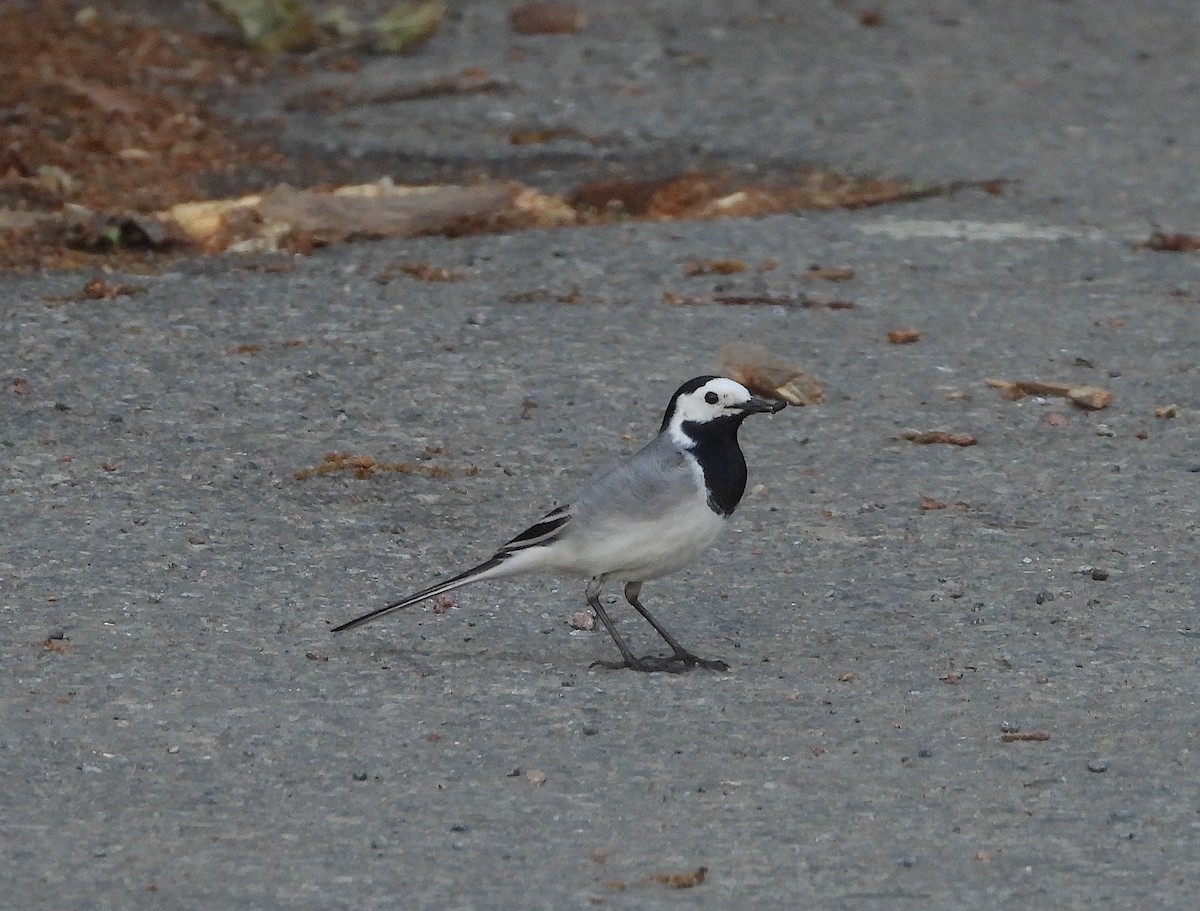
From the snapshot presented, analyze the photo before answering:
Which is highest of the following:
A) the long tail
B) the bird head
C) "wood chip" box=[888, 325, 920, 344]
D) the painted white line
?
the bird head

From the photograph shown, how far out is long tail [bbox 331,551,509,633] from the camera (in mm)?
6438

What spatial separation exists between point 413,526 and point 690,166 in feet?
18.6

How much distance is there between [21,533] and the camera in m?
7.39

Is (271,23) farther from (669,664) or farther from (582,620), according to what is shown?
(669,664)

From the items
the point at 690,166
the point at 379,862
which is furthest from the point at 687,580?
the point at 690,166

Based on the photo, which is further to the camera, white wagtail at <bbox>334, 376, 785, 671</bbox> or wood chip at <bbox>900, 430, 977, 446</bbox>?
wood chip at <bbox>900, 430, 977, 446</bbox>

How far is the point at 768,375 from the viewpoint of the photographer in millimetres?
9086

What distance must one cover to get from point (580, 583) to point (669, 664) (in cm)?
89

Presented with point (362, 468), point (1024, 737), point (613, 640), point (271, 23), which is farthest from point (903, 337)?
point (271, 23)

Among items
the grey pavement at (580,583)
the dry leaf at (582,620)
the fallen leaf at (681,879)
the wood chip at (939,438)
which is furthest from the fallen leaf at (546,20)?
the fallen leaf at (681,879)

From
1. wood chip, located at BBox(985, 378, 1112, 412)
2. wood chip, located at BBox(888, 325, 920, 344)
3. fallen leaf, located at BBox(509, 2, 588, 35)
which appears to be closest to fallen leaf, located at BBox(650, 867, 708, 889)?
wood chip, located at BBox(985, 378, 1112, 412)

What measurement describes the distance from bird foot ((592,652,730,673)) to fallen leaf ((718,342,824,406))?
8.49ft

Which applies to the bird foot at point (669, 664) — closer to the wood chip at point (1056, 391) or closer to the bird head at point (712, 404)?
the bird head at point (712, 404)

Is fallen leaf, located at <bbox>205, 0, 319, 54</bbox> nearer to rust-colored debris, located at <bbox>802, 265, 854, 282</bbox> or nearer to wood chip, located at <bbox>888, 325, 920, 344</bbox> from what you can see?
rust-colored debris, located at <bbox>802, 265, 854, 282</bbox>
